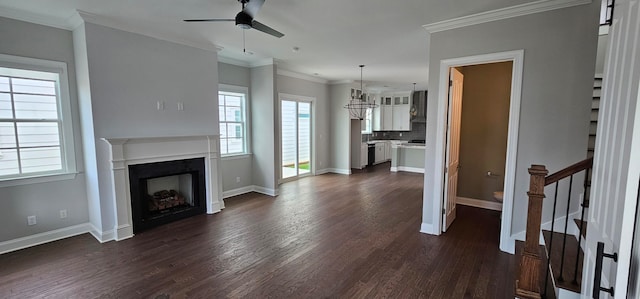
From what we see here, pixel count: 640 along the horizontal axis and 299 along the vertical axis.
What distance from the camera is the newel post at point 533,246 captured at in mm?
1909

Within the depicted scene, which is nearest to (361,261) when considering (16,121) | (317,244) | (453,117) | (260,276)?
(317,244)

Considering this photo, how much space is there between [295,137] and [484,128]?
13.6ft

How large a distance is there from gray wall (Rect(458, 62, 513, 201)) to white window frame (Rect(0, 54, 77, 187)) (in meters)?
5.89

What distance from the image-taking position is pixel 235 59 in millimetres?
5438

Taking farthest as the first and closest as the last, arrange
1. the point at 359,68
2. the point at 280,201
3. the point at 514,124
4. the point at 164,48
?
the point at 359,68 → the point at 280,201 → the point at 164,48 → the point at 514,124

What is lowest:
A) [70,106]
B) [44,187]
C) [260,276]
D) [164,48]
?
[260,276]

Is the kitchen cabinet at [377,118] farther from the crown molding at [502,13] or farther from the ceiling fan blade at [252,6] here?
the ceiling fan blade at [252,6]

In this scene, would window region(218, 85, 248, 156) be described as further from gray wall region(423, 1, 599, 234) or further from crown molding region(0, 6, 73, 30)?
gray wall region(423, 1, 599, 234)

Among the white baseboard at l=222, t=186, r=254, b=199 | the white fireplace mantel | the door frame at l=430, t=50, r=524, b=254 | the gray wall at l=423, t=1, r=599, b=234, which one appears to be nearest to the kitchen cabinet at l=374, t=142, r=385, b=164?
the white baseboard at l=222, t=186, r=254, b=199

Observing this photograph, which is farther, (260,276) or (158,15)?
(158,15)

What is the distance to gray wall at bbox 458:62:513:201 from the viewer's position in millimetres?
4621

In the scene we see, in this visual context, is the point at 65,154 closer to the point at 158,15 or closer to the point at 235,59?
the point at 158,15

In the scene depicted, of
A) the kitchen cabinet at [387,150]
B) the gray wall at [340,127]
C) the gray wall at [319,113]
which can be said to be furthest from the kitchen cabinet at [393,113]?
the gray wall at [319,113]

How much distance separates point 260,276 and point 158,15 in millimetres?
3132
